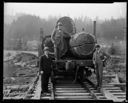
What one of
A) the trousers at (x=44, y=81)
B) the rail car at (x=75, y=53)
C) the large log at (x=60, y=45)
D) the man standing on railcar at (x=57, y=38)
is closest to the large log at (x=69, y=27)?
the rail car at (x=75, y=53)

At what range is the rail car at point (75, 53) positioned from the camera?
22.2 feet

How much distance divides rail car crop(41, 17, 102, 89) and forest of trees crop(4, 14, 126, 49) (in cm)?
26

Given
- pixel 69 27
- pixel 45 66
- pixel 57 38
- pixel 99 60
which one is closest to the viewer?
pixel 45 66

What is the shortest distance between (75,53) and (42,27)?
1150 mm

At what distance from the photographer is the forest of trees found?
19.4 feet

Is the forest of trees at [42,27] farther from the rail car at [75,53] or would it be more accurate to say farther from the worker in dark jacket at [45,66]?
the worker in dark jacket at [45,66]

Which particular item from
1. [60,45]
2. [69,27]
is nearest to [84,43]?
[60,45]

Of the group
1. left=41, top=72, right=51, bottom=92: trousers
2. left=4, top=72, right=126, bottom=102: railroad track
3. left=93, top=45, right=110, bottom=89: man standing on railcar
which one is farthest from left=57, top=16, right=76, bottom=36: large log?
left=41, top=72, right=51, bottom=92: trousers

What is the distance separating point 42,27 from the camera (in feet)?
21.4

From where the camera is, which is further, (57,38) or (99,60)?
(57,38)

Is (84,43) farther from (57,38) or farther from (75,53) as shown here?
(57,38)

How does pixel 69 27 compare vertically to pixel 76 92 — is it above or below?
above

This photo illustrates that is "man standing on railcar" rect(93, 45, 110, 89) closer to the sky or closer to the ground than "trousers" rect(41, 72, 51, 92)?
closer to the sky

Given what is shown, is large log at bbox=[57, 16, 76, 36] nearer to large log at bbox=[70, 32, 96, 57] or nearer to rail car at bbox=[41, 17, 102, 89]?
rail car at bbox=[41, 17, 102, 89]
